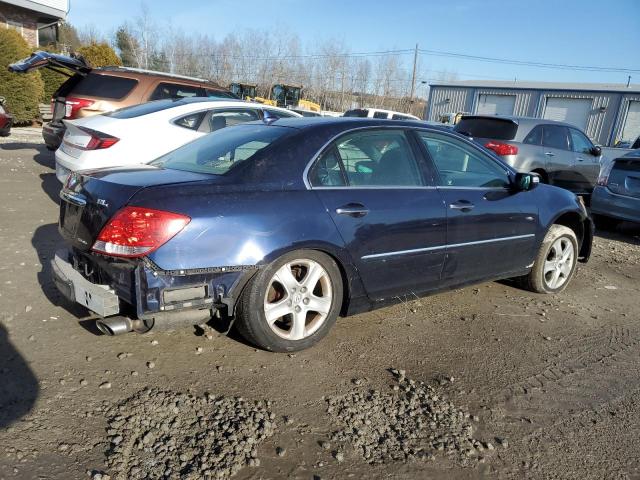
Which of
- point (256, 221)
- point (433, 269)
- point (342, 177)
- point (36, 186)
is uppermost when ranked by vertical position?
point (342, 177)

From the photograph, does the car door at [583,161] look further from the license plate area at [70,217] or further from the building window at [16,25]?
the building window at [16,25]

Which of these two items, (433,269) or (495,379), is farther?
(433,269)

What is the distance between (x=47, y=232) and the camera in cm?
546

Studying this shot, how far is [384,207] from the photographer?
A: 137 inches

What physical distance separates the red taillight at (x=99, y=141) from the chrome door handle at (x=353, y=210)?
11.5 feet

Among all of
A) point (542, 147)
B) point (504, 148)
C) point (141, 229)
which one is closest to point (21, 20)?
point (504, 148)

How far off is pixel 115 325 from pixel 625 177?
25.6 ft

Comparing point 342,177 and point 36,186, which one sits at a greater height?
point 342,177

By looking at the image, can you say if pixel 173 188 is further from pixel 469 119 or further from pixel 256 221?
pixel 469 119

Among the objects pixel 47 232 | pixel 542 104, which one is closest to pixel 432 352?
pixel 47 232

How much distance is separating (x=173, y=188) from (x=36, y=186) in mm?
5810

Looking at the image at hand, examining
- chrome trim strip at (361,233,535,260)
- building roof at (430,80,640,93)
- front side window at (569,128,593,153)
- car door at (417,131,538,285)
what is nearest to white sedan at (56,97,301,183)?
car door at (417,131,538,285)

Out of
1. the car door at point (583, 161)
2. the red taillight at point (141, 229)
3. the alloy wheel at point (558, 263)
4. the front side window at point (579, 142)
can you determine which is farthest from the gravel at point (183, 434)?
the front side window at point (579, 142)

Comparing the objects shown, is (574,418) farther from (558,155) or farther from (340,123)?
(558,155)
